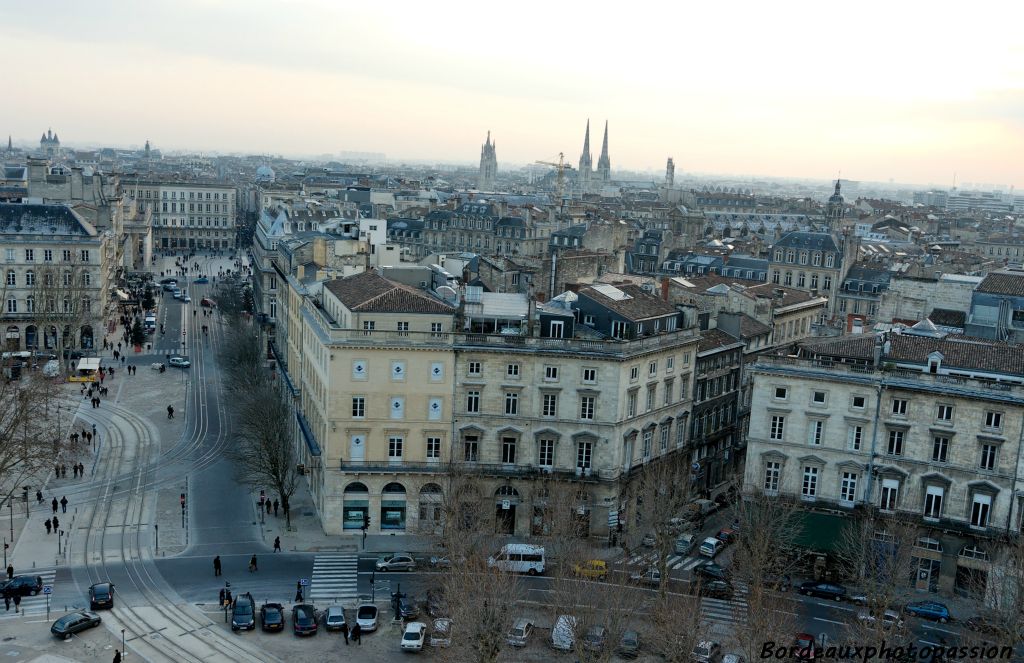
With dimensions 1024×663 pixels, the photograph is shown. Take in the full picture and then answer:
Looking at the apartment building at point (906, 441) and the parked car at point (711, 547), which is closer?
the apartment building at point (906, 441)

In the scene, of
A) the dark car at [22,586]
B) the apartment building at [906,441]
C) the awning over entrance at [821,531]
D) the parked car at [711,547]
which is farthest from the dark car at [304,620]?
the awning over entrance at [821,531]

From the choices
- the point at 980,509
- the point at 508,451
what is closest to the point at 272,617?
the point at 508,451

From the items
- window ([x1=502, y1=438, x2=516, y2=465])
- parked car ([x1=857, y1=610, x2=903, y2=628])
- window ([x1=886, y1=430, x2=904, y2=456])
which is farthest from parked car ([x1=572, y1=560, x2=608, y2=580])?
window ([x1=886, y1=430, x2=904, y2=456])

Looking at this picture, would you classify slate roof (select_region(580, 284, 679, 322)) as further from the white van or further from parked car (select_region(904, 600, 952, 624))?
parked car (select_region(904, 600, 952, 624))

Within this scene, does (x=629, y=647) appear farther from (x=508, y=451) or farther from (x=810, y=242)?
(x=810, y=242)

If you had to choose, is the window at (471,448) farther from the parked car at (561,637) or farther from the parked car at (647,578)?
the parked car at (561,637)

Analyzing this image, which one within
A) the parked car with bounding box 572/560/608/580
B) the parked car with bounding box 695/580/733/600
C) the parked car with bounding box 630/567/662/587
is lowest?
the parked car with bounding box 695/580/733/600
